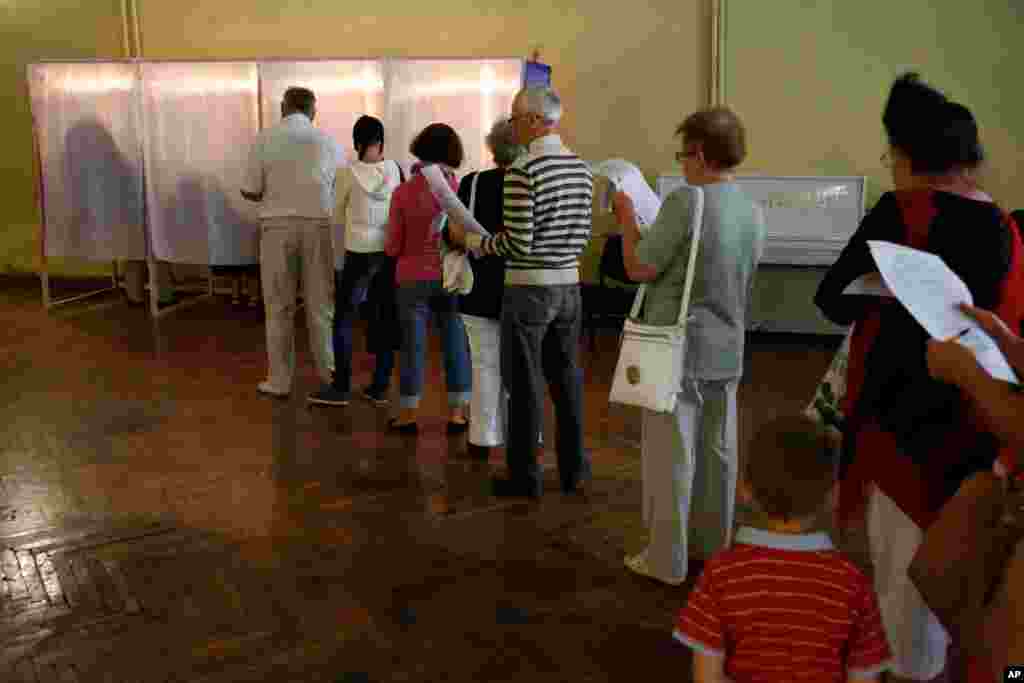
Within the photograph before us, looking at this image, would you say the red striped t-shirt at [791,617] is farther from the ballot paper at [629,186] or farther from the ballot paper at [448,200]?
the ballot paper at [448,200]

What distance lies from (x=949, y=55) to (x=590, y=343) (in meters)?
3.11

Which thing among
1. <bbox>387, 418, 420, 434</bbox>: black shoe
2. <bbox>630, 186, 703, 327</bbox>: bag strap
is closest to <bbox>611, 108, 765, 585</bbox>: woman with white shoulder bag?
<bbox>630, 186, 703, 327</bbox>: bag strap

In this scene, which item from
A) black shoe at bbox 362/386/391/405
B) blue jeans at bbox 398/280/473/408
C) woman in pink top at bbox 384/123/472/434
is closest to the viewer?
woman in pink top at bbox 384/123/472/434

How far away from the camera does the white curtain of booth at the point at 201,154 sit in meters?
7.95

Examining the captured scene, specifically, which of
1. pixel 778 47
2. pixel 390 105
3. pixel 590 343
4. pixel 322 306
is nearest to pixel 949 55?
pixel 778 47

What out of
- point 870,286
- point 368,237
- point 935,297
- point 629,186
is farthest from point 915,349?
point 368,237

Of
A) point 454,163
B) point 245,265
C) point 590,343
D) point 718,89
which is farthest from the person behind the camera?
point 245,265

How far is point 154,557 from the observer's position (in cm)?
357

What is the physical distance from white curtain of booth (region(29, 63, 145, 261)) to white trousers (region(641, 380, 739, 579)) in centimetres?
618

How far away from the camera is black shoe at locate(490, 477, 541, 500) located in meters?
4.07

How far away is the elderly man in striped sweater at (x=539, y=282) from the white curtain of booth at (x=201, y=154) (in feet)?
14.6

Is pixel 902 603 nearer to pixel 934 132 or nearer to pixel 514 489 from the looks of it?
pixel 934 132

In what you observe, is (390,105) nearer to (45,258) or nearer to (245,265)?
(245,265)

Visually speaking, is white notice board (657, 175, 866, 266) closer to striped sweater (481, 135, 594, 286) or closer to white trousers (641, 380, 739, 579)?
striped sweater (481, 135, 594, 286)
